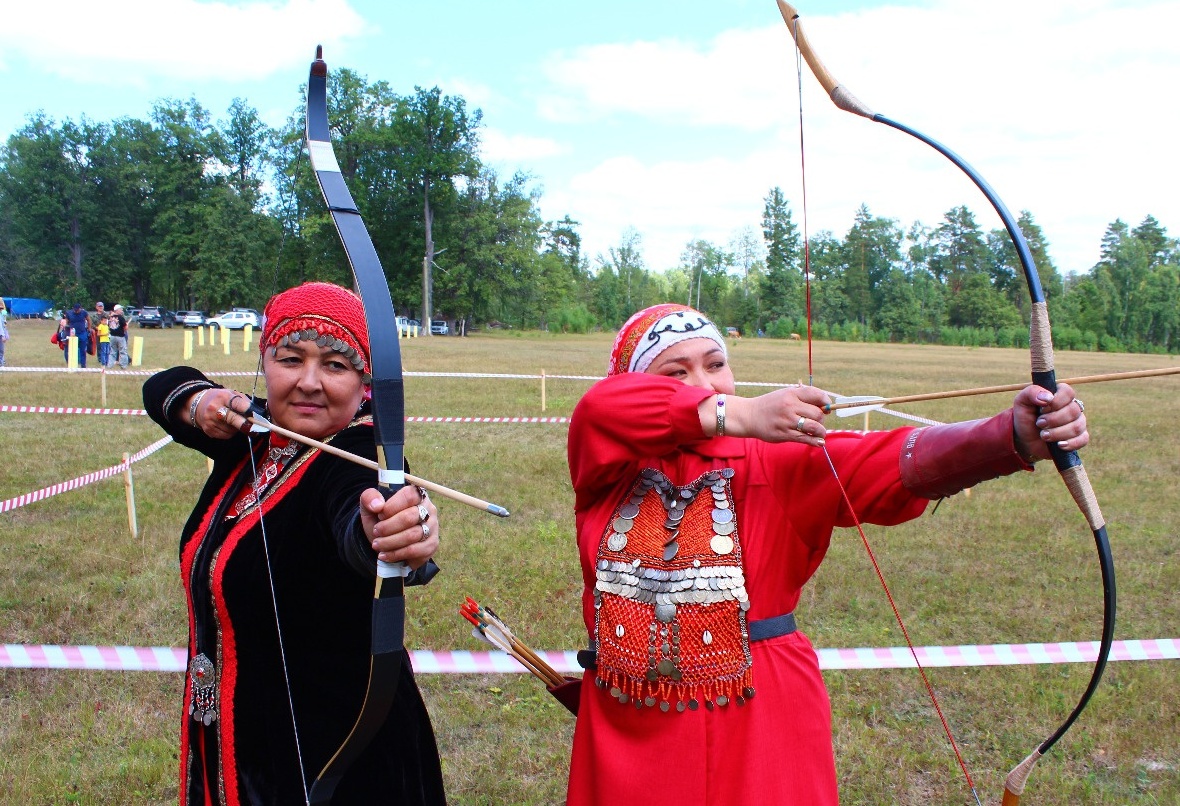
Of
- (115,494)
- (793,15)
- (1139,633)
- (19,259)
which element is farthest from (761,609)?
(19,259)

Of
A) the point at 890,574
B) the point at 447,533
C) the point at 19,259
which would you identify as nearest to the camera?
the point at 890,574

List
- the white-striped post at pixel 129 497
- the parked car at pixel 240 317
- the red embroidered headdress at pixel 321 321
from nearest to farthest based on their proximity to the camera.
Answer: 1. the red embroidered headdress at pixel 321 321
2. the parked car at pixel 240 317
3. the white-striped post at pixel 129 497

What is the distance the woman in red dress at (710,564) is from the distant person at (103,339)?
1835cm

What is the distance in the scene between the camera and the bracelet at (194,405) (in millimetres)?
1941

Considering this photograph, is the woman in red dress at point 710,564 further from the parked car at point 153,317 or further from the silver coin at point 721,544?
the parked car at point 153,317

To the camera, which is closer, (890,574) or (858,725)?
(858,725)

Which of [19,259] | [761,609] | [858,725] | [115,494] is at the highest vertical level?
[19,259]

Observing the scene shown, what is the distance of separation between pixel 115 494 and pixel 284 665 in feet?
20.4

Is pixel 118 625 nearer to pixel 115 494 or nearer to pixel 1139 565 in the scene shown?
pixel 115 494

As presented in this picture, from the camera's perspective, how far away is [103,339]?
17.5 m

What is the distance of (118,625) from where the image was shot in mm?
4473

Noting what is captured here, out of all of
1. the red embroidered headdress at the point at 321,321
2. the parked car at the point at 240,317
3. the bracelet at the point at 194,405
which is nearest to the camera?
the red embroidered headdress at the point at 321,321

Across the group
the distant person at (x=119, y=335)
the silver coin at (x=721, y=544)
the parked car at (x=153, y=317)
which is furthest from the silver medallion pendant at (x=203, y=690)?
the parked car at (x=153, y=317)

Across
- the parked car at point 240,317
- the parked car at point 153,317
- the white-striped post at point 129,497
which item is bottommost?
the white-striped post at point 129,497
